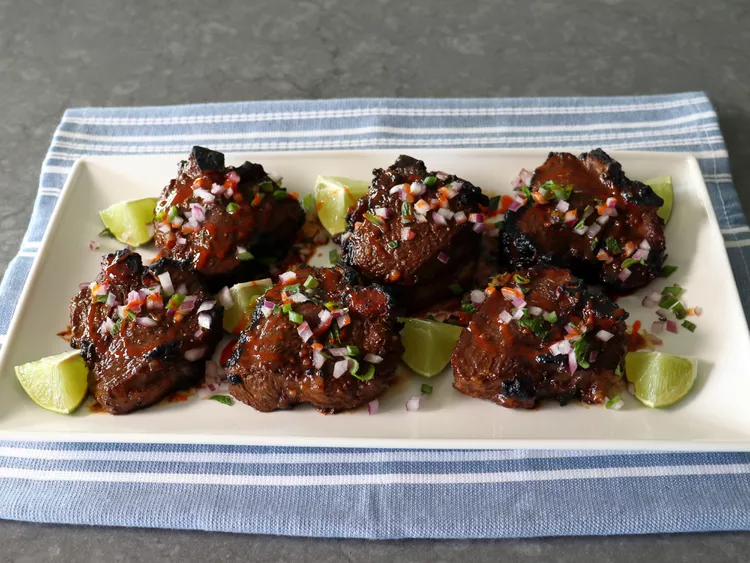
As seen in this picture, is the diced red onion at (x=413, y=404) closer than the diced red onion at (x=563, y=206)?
Yes

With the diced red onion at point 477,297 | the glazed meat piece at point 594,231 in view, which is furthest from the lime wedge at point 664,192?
the diced red onion at point 477,297

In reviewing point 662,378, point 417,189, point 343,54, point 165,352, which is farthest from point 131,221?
point 662,378

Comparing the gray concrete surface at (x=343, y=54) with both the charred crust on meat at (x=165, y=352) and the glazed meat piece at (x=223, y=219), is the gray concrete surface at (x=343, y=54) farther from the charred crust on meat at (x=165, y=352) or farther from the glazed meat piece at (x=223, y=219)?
the charred crust on meat at (x=165, y=352)

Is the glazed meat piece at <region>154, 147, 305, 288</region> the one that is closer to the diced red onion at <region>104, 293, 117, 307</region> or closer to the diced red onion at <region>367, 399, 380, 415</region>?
the diced red onion at <region>104, 293, 117, 307</region>

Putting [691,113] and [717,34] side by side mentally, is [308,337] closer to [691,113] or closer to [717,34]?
[691,113]

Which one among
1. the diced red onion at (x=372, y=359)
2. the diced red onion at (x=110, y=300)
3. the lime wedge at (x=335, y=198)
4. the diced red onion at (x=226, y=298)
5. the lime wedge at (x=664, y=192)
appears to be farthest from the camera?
the lime wedge at (x=335, y=198)
